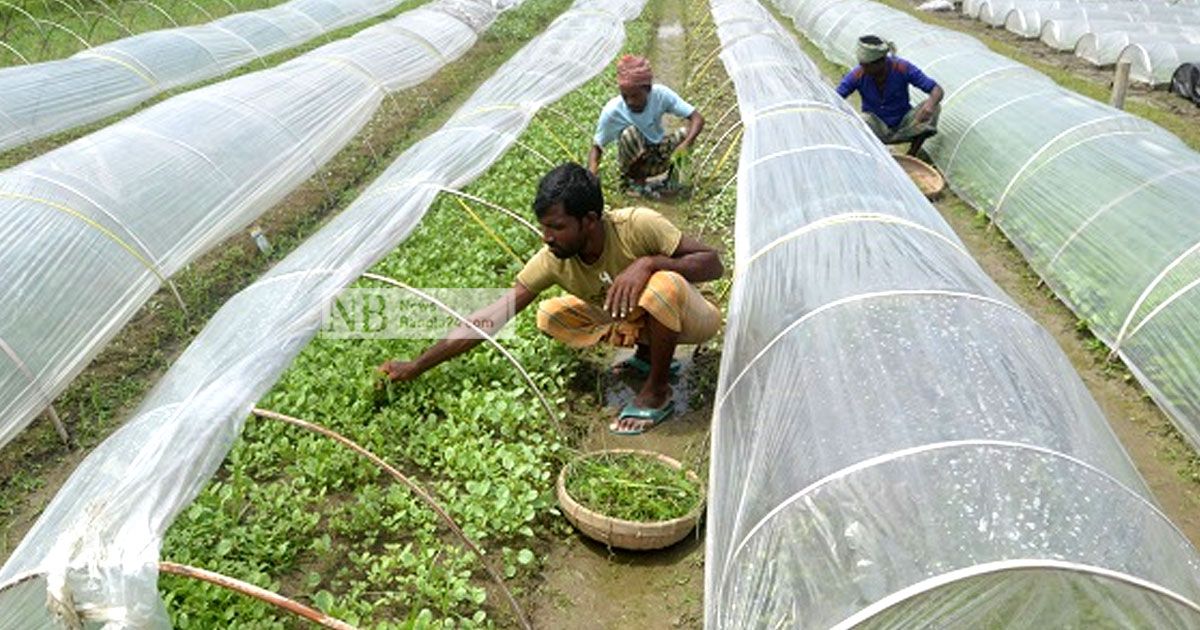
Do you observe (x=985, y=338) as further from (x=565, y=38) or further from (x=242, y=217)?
(x=565, y=38)

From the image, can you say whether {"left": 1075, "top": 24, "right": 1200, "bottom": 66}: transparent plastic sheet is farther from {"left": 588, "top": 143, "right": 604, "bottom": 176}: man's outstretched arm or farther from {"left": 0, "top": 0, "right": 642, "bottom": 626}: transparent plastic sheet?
{"left": 0, "top": 0, "right": 642, "bottom": 626}: transparent plastic sheet

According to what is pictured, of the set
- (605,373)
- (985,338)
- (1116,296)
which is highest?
(985,338)

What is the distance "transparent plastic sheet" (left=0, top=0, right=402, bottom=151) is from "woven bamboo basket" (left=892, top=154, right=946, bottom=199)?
33.4 feet

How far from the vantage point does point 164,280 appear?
682 centimetres

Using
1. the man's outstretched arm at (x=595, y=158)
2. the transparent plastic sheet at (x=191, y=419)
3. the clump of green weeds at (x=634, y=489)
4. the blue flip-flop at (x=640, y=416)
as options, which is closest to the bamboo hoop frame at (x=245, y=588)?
the transparent plastic sheet at (x=191, y=419)

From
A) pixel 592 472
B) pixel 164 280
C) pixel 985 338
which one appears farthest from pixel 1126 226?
pixel 164 280

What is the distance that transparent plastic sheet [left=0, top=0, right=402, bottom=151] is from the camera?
35.3 feet

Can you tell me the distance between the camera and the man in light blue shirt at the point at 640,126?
7910mm

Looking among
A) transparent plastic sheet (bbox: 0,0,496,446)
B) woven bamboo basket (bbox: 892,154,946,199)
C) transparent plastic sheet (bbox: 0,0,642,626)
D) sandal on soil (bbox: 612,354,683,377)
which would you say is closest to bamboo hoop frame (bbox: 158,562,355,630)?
transparent plastic sheet (bbox: 0,0,642,626)

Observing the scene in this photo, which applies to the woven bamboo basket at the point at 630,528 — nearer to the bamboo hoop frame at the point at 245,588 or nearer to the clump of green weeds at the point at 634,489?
the clump of green weeds at the point at 634,489

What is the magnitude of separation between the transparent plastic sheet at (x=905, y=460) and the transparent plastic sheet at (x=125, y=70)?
983 cm

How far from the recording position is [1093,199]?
7.11m

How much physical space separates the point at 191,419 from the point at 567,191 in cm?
207

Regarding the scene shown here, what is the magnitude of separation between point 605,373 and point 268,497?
2332mm
